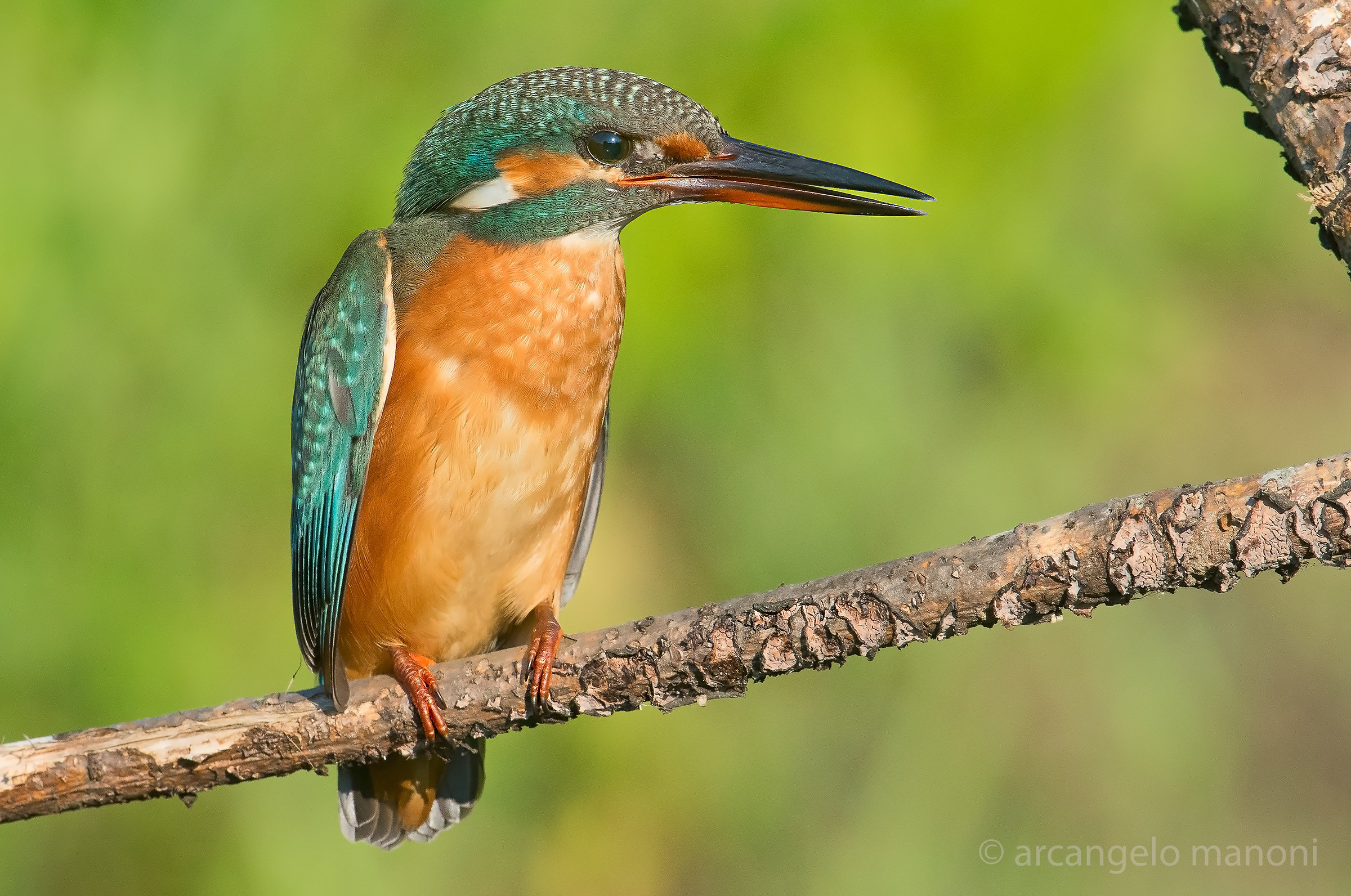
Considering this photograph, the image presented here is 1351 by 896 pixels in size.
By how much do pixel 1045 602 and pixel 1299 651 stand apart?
7.30 ft

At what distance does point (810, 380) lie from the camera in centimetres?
303

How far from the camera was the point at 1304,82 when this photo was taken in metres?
1.37

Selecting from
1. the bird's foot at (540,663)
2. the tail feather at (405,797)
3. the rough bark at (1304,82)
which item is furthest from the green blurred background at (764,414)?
the rough bark at (1304,82)

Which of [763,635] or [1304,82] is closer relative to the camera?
[1304,82]

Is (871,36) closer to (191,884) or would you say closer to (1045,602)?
(1045,602)

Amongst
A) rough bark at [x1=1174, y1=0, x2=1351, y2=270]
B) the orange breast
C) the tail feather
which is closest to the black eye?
the orange breast

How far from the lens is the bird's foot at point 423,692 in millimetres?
1884

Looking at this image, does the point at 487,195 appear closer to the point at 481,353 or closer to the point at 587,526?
the point at 481,353

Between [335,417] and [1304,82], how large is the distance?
1573mm

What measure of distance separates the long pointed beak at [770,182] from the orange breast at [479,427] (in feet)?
0.62

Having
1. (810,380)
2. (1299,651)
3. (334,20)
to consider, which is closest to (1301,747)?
(1299,651)

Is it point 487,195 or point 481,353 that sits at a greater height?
point 487,195

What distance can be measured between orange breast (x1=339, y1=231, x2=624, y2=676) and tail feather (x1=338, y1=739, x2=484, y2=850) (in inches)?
12.6

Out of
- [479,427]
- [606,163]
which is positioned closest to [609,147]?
[606,163]
